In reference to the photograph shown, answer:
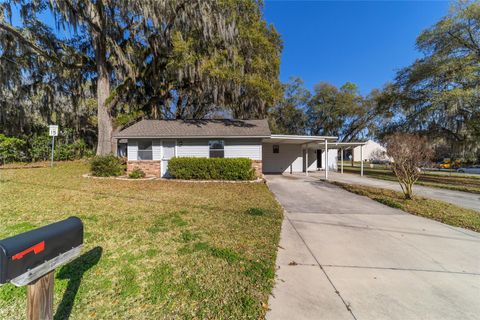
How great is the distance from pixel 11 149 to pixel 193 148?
1307cm

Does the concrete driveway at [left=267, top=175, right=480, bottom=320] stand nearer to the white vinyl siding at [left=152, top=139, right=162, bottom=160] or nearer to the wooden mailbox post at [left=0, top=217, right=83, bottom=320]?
the wooden mailbox post at [left=0, top=217, right=83, bottom=320]

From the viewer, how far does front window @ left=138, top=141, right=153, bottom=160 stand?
11.5 m

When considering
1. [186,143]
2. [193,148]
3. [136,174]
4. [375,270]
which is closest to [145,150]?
[136,174]

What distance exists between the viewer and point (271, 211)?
5559 millimetres

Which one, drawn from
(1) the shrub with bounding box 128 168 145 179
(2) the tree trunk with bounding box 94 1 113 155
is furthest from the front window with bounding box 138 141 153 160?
(2) the tree trunk with bounding box 94 1 113 155

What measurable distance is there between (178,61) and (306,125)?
21413mm

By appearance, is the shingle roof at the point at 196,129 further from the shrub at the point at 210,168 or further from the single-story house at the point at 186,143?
the shrub at the point at 210,168

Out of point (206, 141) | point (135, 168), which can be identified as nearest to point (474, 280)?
point (206, 141)

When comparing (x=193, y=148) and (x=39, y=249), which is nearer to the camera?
(x=39, y=249)

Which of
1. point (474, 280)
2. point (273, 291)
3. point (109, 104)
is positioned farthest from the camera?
point (109, 104)

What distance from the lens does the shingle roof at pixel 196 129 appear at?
11211mm

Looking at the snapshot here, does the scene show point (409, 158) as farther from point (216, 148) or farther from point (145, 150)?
point (145, 150)

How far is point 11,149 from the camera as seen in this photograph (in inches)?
567

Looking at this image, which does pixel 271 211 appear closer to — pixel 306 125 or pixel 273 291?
pixel 273 291
